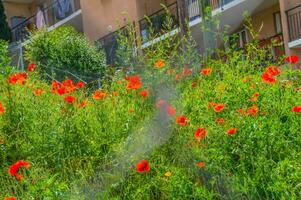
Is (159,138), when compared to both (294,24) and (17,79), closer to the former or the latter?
(17,79)

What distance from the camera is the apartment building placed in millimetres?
19000

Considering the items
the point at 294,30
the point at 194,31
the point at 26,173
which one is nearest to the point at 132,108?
the point at 26,173

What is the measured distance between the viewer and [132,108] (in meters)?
5.47

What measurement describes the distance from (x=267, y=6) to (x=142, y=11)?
4.93 meters

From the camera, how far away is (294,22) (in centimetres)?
1880

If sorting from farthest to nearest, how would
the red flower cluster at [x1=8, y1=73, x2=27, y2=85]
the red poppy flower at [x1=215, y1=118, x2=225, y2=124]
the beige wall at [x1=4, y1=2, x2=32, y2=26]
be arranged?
the beige wall at [x1=4, y1=2, x2=32, y2=26] < the red flower cluster at [x1=8, y1=73, x2=27, y2=85] < the red poppy flower at [x1=215, y1=118, x2=225, y2=124]

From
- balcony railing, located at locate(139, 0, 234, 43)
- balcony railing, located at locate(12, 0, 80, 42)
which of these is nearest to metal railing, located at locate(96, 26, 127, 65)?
balcony railing, located at locate(139, 0, 234, 43)

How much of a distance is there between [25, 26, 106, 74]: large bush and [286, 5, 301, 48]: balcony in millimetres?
5398

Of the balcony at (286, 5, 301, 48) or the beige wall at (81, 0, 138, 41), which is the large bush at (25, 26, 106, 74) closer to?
the balcony at (286, 5, 301, 48)

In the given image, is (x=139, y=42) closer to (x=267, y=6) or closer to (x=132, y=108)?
(x=132, y=108)

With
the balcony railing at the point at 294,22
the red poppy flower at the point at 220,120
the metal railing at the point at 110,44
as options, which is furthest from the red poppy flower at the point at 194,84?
the metal railing at the point at 110,44

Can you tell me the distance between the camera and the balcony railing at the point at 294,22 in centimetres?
1872

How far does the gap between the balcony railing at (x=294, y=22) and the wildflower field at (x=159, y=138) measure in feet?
41.9

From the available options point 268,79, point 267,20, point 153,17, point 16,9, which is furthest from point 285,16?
point 16,9
